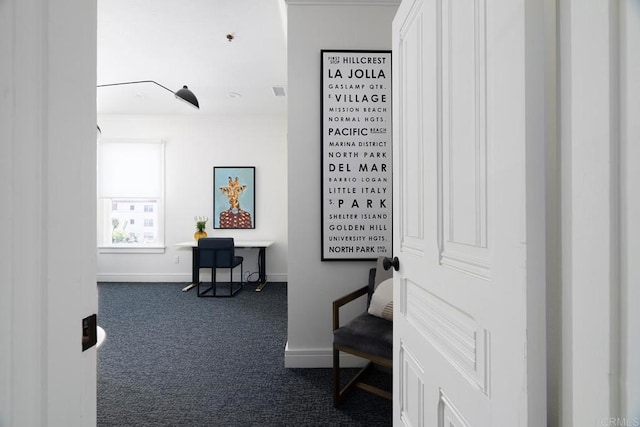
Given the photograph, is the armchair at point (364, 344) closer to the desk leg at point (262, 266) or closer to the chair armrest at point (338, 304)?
the chair armrest at point (338, 304)

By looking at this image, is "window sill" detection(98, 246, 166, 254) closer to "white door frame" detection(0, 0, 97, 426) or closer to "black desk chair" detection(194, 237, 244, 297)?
"black desk chair" detection(194, 237, 244, 297)

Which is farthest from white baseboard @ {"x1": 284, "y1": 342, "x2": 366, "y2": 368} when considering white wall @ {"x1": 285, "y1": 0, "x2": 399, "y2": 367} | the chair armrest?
the chair armrest

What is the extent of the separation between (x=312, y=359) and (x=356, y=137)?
Result: 5.68ft

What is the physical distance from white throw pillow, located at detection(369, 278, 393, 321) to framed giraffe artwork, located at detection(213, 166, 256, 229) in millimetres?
3657

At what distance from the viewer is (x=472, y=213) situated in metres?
0.75

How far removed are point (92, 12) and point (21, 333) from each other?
23.2 inches

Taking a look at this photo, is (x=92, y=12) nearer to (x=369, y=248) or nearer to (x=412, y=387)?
(x=412, y=387)

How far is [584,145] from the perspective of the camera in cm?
45

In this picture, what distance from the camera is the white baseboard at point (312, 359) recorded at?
237 cm

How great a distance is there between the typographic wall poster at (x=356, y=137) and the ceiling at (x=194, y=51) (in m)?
0.87

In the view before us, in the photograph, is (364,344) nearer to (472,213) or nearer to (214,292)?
(472,213)

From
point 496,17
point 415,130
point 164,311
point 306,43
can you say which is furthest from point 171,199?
point 496,17

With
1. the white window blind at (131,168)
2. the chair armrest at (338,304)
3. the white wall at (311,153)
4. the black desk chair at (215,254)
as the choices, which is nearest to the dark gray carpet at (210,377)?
the white wall at (311,153)

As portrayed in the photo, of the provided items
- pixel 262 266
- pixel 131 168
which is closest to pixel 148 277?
pixel 131 168
